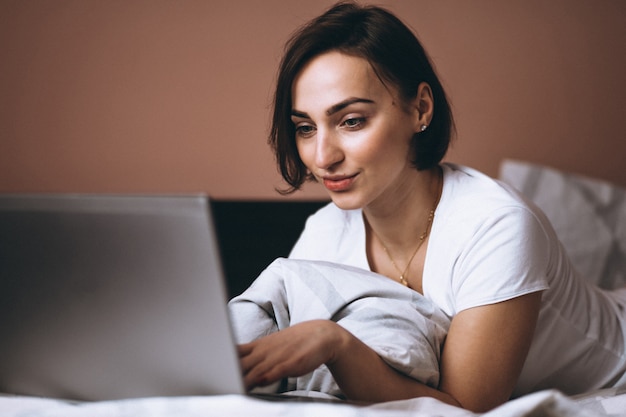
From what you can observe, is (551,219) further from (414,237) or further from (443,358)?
(443,358)

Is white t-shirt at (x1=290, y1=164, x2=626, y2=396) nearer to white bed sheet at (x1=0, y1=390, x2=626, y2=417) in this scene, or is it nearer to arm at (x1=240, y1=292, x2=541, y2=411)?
arm at (x1=240, y1=292, x2=541, y2=411)

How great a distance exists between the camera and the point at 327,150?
1.13 meters

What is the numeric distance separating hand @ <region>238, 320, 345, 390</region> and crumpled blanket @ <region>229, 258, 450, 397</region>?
11 cm

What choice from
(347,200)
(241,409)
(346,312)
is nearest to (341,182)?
(347,200)

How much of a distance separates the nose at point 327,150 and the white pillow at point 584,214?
950mm

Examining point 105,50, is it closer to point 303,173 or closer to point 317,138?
point 303,173

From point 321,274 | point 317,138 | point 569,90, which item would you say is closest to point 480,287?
point 321,274

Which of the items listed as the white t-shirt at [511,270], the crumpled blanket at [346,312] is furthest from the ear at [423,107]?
the crumpled blanket at [346,312]

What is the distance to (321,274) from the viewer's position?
3.51 ft

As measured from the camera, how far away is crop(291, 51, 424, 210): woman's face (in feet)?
3.71

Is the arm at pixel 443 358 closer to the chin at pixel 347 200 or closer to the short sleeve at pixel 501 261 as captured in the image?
the short sleeve at pixel 501 261

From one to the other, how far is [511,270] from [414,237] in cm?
29

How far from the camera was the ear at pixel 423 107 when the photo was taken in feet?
4.10

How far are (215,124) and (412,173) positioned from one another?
2.96 feet
